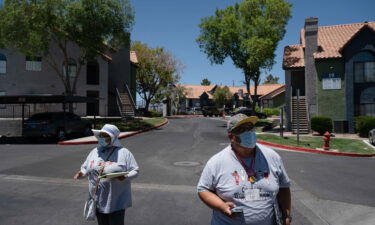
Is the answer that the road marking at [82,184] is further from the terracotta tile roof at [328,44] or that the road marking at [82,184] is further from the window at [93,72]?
the window at [93,72]

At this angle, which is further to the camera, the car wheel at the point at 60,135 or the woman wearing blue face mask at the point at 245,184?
the car wheel at the point at 60,135

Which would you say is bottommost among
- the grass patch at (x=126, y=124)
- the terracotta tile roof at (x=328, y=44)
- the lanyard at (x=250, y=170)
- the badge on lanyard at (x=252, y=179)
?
Answer: the grass patch at (x=126, y=124)

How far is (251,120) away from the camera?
271 centimetres

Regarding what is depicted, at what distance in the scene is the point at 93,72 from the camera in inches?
1230

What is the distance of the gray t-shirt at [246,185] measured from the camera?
257 centimetres

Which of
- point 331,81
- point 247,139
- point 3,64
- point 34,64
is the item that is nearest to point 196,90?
point 34,64

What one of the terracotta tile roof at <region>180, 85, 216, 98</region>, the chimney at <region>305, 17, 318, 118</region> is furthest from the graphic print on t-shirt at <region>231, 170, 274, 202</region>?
the terracotta tile roof at <region>180, 85, 216, 98</region>

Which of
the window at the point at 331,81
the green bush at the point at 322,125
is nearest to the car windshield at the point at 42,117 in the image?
the green bush at the point at 322,125

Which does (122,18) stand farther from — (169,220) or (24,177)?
(169,220)

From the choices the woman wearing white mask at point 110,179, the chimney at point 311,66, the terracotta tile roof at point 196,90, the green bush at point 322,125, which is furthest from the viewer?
the terracotta tile roof at point 196,90

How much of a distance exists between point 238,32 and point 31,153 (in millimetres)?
22362

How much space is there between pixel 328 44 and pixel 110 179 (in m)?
26.6

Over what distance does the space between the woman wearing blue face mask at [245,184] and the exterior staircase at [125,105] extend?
27238 mm

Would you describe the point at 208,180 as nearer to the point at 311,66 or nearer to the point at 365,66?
the point at 311,66
